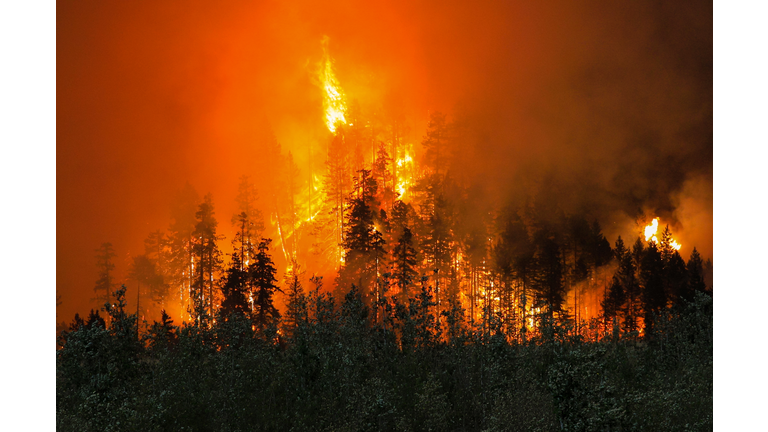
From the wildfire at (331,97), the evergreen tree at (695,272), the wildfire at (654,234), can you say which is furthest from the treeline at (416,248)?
the wildfire at (331,97)

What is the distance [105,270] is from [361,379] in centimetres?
2123

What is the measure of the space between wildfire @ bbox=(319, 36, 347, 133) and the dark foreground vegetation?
2220 cm

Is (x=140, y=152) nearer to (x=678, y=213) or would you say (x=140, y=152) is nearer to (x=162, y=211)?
(x=162, y=211)

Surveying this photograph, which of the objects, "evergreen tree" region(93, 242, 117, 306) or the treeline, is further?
"evergreen tree" region(93, 242, 117, 306)

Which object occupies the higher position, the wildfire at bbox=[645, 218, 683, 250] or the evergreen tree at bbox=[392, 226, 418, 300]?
the wildfire at bbox=[645, 218, 683, 250]

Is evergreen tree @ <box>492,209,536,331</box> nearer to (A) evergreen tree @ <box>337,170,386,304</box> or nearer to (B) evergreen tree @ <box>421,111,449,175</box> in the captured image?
(B) evergreen tree @ <box>421,111,449,175</box>

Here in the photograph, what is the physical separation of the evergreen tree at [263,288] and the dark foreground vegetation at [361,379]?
21.6 feet

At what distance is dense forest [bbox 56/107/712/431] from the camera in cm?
1130

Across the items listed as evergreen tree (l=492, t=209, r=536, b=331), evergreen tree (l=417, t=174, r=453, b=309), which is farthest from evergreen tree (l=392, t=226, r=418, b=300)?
evergreen tree (l=492, t=209, r=536, b=331)

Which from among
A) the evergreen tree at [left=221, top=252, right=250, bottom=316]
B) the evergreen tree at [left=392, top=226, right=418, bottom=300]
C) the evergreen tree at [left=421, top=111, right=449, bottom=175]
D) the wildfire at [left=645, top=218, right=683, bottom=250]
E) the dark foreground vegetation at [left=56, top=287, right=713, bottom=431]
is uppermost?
the evergreen tree at [left=421, top=111, right=449, bottom=175]
